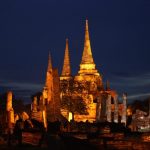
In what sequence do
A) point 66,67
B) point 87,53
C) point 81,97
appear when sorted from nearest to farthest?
1. point 81,97
2. point 66,67
3. point 87,53

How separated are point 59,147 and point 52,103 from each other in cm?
1988

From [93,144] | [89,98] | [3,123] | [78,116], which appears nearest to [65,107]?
[78,116]

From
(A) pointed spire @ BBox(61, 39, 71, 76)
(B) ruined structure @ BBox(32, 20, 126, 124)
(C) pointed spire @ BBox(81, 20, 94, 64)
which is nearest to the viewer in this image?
(B) ruined structure @ BBox(32, 20, 126, 124)

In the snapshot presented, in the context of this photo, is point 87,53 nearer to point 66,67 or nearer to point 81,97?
point 66,67

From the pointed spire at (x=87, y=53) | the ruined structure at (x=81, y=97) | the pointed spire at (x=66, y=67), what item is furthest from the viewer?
the pointed spire at (x=87, y=53)

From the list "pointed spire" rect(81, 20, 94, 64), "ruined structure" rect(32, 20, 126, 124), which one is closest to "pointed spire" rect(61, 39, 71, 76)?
"ruined structure" rect(32, 20, 126, 124)

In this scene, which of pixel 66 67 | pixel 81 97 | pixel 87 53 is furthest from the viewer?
pixel 87 53

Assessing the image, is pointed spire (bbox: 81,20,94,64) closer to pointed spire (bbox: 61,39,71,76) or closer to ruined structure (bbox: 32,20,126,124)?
ruined structure (bbox: 32,20,126,124)

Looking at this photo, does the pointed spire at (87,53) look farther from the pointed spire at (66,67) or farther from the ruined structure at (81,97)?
the pointed spire at (66,67)

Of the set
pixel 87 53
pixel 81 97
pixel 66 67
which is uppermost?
pixel 87 53

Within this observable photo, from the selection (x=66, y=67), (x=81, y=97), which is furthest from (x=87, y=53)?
(x=81, y=97)

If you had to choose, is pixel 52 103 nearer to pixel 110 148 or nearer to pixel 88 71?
pixel 110 148

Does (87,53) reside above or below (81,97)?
above

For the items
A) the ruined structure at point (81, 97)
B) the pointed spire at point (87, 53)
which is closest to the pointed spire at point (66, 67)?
the ruined structure at point (81, 97)
